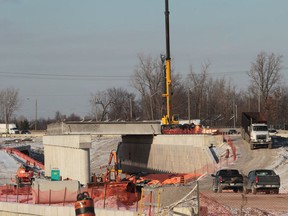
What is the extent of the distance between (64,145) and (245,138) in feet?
72.8

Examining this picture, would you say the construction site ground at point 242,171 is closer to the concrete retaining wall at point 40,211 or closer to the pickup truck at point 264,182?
the pickup truck at point 264,182

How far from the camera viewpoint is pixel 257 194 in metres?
36.6

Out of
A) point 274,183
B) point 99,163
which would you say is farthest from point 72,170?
point 99,163

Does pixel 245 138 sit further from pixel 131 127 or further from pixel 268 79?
pixel 268 79

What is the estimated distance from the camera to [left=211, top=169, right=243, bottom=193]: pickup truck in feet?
128

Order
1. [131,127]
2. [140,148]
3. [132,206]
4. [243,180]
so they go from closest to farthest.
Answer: [132,206] < [243,180] < [131,127] < [140,148]

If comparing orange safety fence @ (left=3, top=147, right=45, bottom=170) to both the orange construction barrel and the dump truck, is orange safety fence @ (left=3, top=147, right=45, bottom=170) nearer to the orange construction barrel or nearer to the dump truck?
the dump truck

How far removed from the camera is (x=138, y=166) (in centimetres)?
8200

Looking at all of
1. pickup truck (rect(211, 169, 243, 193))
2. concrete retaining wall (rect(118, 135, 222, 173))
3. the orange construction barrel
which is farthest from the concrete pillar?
the orange construction barrel

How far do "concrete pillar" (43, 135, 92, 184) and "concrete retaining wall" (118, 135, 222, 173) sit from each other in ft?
38.1

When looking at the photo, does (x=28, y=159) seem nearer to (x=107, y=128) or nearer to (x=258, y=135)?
(x=107, y=128)

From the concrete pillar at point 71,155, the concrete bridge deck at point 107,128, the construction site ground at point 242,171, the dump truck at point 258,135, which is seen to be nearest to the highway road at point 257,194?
the construction site ground at point 242,171

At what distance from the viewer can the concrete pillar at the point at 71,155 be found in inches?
2124

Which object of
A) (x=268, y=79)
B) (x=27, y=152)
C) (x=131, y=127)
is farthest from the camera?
(x=268, y=79)
